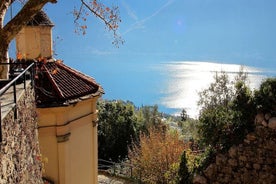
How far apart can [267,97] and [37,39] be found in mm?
8320

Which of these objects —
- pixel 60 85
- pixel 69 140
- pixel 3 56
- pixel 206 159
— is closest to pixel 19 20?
pixel 3 56

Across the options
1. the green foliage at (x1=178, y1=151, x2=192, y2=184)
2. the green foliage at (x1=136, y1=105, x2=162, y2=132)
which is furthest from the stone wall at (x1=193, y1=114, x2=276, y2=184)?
the green foliage at (x1=136, y1=105, x2=162, y2=132)

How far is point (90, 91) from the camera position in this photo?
11.8 m

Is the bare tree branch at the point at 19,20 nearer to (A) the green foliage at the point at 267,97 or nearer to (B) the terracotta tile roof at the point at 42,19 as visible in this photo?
(B) the terracotta tile roof at the point at 42,19

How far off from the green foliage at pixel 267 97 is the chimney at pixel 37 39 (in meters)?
7.62

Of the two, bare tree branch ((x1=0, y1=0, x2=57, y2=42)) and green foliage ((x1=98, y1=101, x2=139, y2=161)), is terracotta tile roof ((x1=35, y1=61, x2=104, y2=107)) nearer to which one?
bare tree branch ((x1=0, y1=0, x2=57, y2=42))

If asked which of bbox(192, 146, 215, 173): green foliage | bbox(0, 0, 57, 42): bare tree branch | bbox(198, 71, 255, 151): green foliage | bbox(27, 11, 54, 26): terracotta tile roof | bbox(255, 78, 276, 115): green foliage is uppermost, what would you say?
bbox(27, 11, 54, 26): terracotta tile roof

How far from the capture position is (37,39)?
41.2 ft

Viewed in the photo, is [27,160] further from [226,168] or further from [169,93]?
[169,93]

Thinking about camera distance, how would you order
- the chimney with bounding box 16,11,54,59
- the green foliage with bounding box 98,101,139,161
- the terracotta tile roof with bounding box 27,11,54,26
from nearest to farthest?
the chimney with bounding box 16,11,54,59
the terracotta tile roof with bounding box 27,11,54,26
the green foliage with bounding box 98,101,139,161

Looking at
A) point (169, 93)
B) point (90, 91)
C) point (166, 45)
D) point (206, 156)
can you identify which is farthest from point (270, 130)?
point (166, 45)

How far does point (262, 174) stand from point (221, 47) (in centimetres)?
13724

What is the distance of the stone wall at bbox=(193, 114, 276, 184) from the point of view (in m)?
10.7

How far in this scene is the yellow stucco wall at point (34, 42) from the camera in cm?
1237
